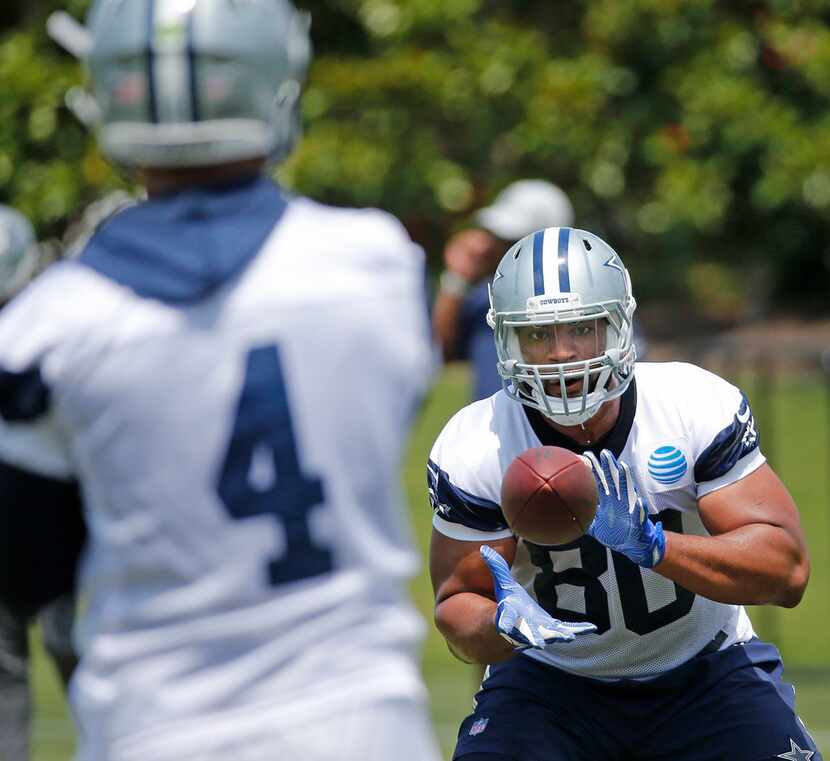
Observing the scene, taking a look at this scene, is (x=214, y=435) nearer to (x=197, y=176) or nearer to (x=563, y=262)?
(x=197, y=176)

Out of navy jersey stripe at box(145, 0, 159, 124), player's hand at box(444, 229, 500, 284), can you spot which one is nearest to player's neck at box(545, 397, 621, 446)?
navy jersey stripe at box(145, 0, 159, 124)

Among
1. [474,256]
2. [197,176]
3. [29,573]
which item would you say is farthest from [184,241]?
[474,256]

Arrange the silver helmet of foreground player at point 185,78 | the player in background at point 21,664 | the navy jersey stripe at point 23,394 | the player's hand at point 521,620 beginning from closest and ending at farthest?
the navy jersey stripe at point 23,394 < the silver helmet of foreground player at point 185,78 < the player's hand at point 521,620 < the player in background at point 21,664

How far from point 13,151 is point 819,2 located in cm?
865

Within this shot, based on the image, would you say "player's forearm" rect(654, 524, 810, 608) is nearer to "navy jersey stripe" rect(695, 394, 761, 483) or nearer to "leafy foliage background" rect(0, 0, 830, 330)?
"navy jersey stripe" rect(695, 394, 761, 483)

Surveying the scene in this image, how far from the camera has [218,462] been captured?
217 centimetres

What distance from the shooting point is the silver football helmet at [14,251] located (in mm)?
6750

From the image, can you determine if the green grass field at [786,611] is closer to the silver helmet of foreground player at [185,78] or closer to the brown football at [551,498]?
the brown football at [551,498]

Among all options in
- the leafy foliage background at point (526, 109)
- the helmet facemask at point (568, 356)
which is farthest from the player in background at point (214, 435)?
the leafy foliage background at point (526, 109)

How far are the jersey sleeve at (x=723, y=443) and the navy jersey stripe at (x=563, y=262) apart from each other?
379 mm

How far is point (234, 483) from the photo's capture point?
2172 millimetres

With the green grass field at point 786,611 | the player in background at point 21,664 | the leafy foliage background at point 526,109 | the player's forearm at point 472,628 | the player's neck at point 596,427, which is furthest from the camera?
the leafy foliage background at point 526,109

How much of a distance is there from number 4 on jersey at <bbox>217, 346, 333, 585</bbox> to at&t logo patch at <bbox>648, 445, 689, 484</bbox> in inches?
57.3

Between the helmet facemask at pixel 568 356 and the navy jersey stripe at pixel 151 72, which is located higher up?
the navy jersey stripe at pixel 151 72
